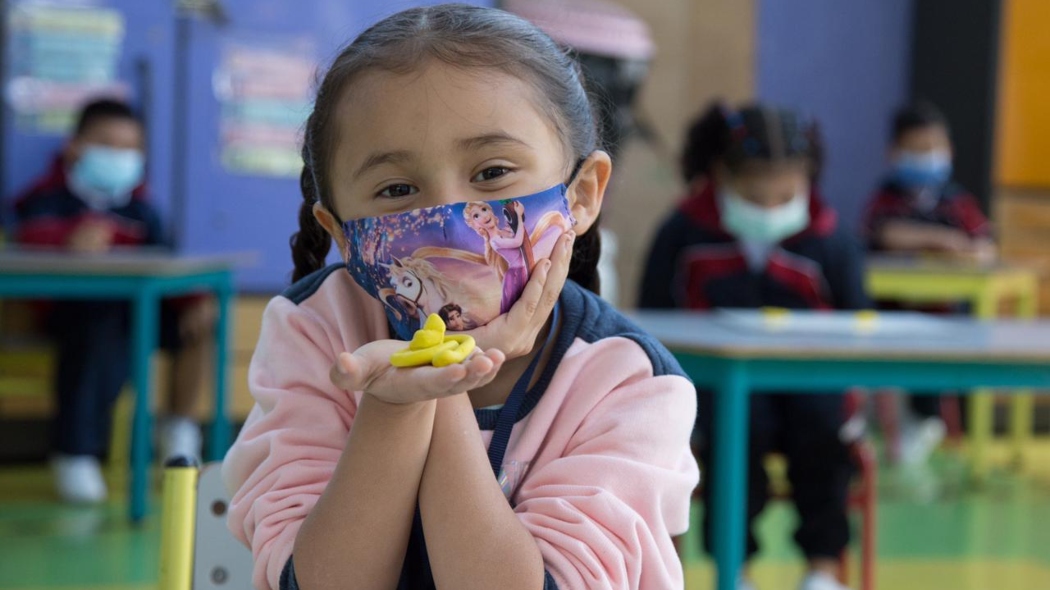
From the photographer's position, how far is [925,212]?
4.99 m

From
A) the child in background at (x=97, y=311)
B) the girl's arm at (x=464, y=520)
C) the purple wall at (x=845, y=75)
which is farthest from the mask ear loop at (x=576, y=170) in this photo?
the purple wall at (x=845, y=75)

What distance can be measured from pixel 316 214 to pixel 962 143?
5.31m

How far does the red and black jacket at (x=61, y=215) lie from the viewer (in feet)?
13.1

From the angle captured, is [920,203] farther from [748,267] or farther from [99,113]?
[99,113]

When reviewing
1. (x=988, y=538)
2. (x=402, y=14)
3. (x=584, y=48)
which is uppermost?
(x=584, y=48)

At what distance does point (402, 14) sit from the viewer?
1024mm

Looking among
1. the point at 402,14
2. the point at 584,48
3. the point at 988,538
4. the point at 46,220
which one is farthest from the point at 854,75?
the point at 402,14

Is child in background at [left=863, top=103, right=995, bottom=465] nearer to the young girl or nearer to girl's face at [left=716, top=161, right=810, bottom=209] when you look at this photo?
girl's face at [left=716, top=161, right=810, bottom=209]

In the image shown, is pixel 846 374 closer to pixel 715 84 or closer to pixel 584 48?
pixel 584 48

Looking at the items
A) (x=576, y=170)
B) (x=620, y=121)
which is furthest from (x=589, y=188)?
(x=620, y=121)

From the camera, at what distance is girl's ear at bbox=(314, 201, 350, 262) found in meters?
1.01

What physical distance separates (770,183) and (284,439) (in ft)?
6.72

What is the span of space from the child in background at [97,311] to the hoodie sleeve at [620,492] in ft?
10.1

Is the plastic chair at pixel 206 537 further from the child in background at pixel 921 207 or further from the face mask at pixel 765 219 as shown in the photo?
the child in background at pixel 921 207
